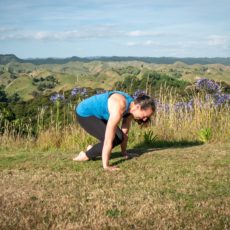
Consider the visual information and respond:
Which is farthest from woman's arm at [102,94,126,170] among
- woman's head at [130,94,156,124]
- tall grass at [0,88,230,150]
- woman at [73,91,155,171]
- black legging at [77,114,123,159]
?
tall grass at [0,88,230,150]

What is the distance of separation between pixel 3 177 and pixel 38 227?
216 cm

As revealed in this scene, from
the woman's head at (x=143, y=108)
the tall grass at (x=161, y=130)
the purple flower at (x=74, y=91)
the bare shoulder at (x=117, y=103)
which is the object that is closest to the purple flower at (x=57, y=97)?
the purple flower at (x=74, y=91)

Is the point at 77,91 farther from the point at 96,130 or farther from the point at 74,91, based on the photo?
the point at 96,130

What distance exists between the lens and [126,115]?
6.19 metres

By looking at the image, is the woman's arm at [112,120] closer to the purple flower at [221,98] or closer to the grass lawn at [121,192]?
the grass lawn at [121,192]

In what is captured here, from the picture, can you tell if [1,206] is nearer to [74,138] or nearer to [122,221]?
[122,221]

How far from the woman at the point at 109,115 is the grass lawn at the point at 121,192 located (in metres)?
0.26

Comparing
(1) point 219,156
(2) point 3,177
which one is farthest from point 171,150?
(2) point 3,177

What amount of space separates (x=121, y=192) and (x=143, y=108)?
1.45m

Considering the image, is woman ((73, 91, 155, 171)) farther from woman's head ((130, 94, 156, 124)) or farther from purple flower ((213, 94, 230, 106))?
purple flower ((213, 94, 230, 106))

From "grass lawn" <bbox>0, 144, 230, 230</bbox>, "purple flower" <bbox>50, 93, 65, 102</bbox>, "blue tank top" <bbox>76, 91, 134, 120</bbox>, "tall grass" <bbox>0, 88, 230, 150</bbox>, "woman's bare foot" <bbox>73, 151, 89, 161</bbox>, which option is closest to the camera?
"grass lawn" <bbox>0, 144, 230, 230</bbox>

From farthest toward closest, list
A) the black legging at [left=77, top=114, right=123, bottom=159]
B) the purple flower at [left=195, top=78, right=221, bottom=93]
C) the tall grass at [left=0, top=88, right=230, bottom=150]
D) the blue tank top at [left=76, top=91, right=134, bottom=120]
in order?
the purple flower at [left=195, top=78, right=221, bottom=93]
the tall grass at [left=0, top=88, right=230, bottom=150]
the black legging at [left=77, top=114, right=123, bottom=159]
the blue tank top at [left=76, top=91, right=134, bottom=120]

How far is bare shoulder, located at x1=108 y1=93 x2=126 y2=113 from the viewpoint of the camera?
18.9 ft

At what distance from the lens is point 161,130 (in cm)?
896
